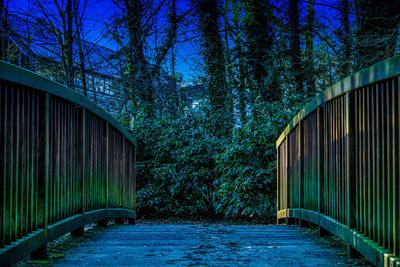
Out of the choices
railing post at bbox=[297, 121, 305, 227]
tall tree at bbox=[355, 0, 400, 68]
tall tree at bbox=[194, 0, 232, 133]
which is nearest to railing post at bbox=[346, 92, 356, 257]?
railing post at bbox=[297, 121, 305, 227]

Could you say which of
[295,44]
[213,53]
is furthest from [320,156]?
[295,44]

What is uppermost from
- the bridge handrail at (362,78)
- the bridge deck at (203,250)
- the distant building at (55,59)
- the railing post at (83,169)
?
the distant building at (55,59)

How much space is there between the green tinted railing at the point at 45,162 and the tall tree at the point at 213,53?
730 cm

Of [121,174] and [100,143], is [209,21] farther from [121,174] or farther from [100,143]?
[100,143]

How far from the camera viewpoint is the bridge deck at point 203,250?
267 cm

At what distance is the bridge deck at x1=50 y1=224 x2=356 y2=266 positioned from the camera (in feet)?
8.77

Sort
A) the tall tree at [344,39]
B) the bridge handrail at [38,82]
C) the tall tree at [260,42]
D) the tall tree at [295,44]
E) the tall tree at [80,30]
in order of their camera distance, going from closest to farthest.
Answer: the bridge handrail at [38,82] → the tall tree at [344,39] → the tall tree at [80,30] → the tall tree at [295,44] → the tall tree at [260,42]

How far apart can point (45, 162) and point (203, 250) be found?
4.14 feet

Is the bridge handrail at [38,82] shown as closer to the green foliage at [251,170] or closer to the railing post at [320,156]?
the railing post at [320,156]

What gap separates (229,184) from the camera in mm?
8898

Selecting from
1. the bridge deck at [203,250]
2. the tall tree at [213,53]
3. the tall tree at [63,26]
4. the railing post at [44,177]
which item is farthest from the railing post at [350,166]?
the tall tree at [213,53]

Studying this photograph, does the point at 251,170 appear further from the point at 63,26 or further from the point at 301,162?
the point at 63,26

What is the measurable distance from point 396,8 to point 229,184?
5.65 metres

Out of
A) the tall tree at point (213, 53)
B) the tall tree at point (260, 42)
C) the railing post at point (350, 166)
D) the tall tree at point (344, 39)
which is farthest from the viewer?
the tall tree at point (260, 42)
